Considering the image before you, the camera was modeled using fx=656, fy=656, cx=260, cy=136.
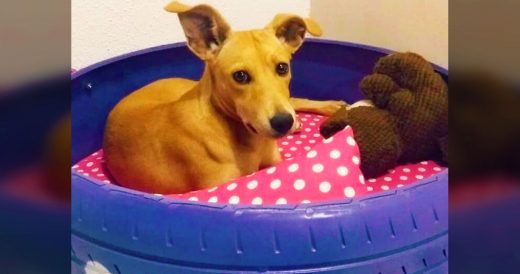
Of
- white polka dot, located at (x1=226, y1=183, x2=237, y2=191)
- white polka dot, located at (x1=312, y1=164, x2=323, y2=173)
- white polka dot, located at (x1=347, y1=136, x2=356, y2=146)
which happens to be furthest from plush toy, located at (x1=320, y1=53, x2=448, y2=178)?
white polka dot, located at (x1=226, y1=183, x2=237, y2=191)

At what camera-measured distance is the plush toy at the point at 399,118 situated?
55.1 inches

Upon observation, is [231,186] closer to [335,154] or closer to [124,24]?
[335,154]

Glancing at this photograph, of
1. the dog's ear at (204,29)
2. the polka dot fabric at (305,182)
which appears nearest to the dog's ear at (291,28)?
the dog's ear at (204,29)

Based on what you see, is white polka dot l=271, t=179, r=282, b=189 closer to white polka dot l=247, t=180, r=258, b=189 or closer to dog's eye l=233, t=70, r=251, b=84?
white polka dot l=247, t=180, r=258, b=189

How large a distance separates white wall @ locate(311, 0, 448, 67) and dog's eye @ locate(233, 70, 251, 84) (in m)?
0.47

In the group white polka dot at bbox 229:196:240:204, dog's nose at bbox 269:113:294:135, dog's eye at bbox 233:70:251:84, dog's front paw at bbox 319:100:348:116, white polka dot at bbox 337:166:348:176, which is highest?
dog's eye at bbox 233:70:251:84

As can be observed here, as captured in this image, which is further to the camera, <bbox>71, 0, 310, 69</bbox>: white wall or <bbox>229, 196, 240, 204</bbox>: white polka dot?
<bbox>71, 0, 310, 69</bbox>: white wall

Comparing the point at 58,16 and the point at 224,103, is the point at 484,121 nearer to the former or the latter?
the point at 58,16

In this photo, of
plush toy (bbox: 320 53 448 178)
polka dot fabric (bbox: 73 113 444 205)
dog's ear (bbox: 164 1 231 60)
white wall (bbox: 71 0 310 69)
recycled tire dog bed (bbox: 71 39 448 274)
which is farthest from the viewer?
white wall (bbox: 71 0 310 69)

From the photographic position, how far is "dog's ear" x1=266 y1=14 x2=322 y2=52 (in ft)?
4.32

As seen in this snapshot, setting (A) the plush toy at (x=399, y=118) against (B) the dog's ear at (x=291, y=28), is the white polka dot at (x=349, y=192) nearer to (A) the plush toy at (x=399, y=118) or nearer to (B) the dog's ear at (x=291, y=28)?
(A) the plush toy at (x=399, y=118)

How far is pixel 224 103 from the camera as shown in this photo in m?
1.32

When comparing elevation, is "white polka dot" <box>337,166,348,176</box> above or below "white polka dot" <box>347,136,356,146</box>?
below

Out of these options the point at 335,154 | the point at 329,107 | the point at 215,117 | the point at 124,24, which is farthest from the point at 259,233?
the point at 124,24
